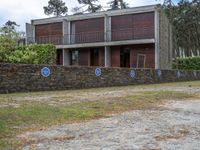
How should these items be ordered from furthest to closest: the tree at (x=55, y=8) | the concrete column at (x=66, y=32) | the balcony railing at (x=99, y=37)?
1. the tree at (x=55, y=8)
2. the concrete column at (x=66, y=32)
3. the balcony railing at (x=99, y=37)

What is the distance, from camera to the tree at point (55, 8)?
259 ft

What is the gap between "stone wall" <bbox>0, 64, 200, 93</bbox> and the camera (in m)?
14.2

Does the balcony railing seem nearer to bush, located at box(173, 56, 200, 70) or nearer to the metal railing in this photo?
the metal railing

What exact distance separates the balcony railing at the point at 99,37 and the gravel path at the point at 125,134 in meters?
26.5

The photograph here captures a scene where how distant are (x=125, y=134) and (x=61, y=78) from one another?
10.7 metres

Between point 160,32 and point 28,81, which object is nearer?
point 28,81

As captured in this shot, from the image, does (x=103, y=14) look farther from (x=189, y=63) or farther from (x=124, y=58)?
(x=189, y=63)

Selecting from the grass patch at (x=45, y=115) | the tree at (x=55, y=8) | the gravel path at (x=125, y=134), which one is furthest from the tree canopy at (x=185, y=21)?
the gravel path at (x=125, y=134)

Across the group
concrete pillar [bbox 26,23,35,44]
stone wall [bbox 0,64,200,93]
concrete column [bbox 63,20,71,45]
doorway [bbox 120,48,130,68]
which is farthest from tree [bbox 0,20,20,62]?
concrete pillar [bbox 26,23,35,44]

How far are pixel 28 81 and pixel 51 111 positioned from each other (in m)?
6.69

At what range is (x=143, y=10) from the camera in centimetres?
3416

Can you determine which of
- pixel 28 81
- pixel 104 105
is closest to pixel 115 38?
pixel 28 81

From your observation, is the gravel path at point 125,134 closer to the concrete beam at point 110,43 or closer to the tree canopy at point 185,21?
the concrete beam at point 110,43

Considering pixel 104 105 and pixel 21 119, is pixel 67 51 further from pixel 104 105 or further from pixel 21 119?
pixel 21 119
